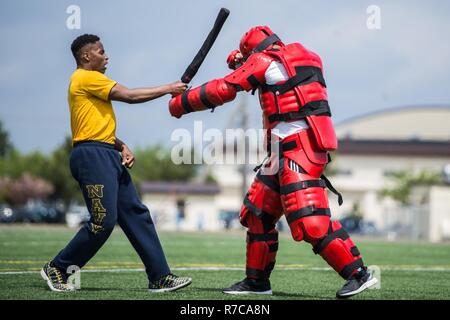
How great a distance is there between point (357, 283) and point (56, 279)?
9.09ft

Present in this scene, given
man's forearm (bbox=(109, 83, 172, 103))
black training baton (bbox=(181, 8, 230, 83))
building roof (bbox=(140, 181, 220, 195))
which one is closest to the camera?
black training baton (bbox=(181, 8, 230, 83))

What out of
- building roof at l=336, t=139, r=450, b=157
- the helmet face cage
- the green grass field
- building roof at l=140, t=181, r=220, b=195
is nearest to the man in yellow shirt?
the green grass field

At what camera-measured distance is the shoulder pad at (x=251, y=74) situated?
7.93 metres

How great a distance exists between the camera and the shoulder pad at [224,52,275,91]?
793 centimetres

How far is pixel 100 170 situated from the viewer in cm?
811

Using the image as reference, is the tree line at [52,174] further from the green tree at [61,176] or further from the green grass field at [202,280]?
the green grass field at [202,280]

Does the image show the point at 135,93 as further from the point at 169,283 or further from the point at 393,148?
the point at 393,148

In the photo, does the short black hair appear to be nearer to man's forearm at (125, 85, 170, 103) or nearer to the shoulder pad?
man's forearm at (125, 85, 170, 103)

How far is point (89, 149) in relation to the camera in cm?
813

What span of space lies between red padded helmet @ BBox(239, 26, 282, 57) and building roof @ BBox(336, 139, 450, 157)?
76.9 metres

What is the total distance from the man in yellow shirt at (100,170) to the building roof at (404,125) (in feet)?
287
